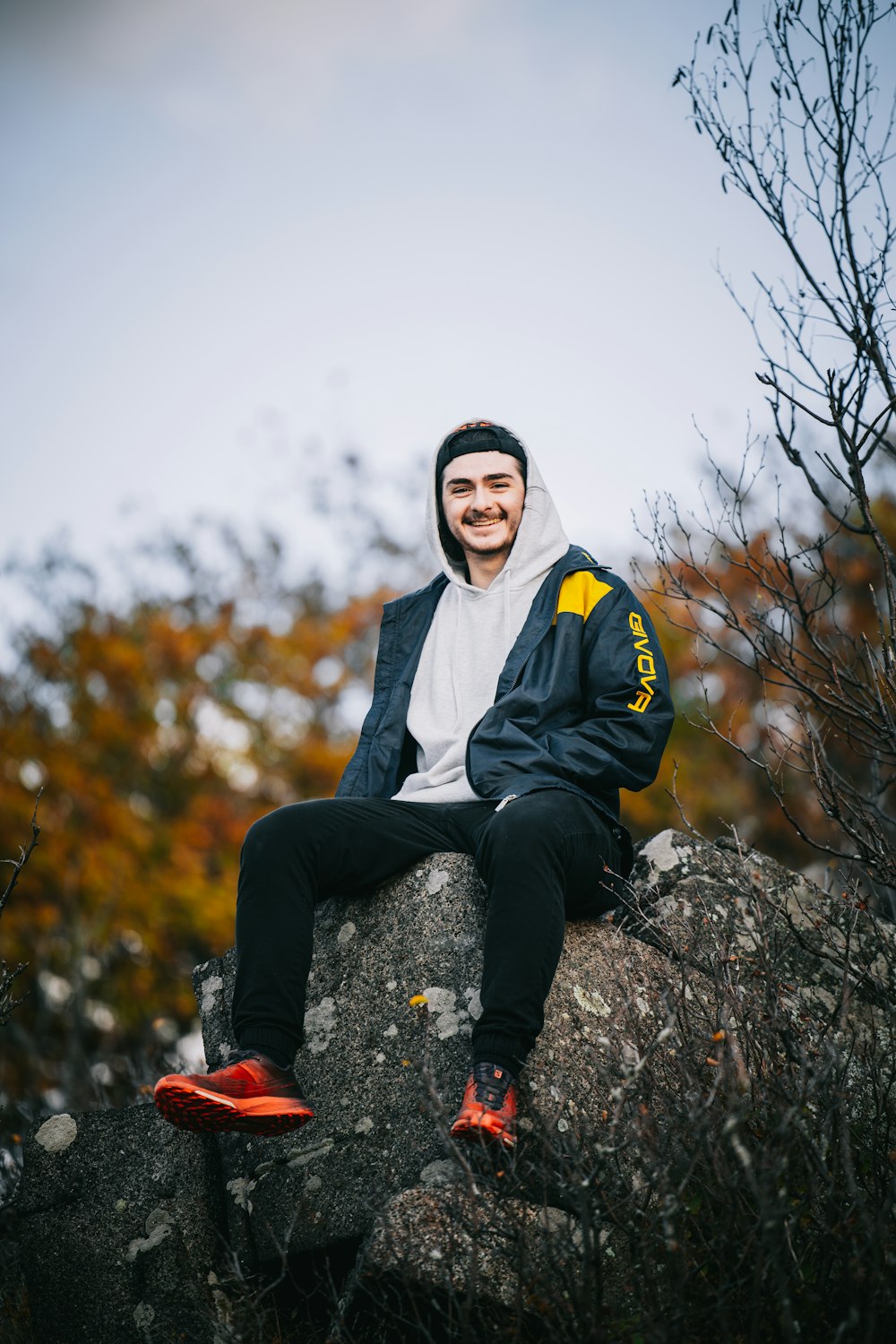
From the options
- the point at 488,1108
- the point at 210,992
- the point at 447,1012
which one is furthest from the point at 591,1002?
the point at 210,992

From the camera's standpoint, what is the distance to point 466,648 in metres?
4.07

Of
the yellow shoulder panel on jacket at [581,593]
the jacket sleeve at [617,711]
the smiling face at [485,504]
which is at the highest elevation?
the smiling face at [485,504]

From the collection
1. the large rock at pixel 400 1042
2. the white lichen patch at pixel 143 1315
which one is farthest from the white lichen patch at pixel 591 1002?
the white lichen patch at pixel 143 1315

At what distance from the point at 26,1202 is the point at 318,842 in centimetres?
135

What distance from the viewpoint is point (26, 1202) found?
10.5ft

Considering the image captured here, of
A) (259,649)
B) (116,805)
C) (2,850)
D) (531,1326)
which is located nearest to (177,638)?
(259,649)

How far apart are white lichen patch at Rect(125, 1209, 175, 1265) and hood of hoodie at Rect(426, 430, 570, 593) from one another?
2353mm

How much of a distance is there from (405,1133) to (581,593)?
1883mm

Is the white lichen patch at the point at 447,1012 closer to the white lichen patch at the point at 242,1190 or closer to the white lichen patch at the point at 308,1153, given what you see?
the white lichen patch at the point at 308,1153

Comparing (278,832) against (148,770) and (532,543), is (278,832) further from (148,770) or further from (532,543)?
(148,770)

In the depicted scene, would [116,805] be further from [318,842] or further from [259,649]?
[318,842]

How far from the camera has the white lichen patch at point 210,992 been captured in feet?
12.1

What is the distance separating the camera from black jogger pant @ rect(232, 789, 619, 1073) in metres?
2.84

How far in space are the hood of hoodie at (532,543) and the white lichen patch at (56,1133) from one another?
2.29 m
